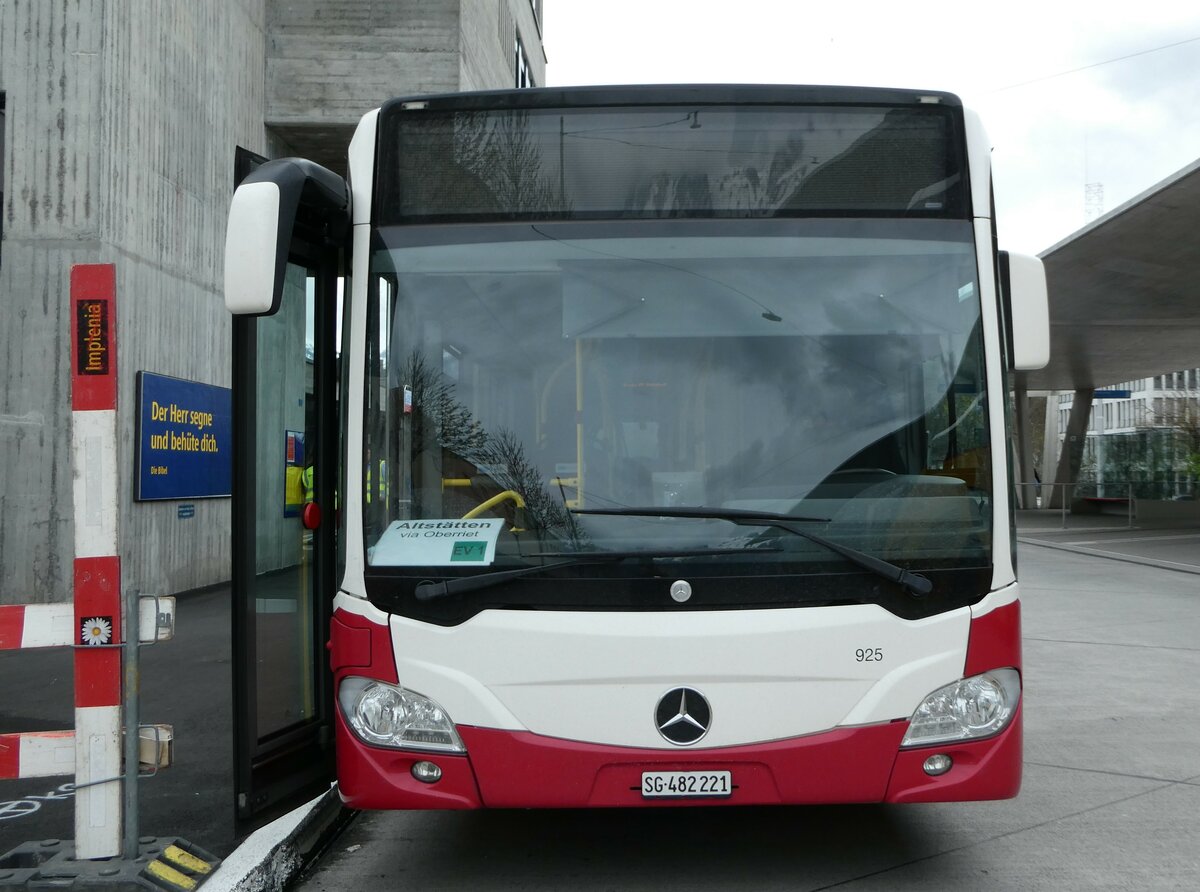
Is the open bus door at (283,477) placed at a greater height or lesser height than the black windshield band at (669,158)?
lesser

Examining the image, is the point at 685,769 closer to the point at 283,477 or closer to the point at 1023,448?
the point at 283,477

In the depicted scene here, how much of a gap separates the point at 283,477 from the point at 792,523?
196 cm

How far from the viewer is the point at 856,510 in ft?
13.9

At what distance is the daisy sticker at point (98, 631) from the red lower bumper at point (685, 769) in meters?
1.20

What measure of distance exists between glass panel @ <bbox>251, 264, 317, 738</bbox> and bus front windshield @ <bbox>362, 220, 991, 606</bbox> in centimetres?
57

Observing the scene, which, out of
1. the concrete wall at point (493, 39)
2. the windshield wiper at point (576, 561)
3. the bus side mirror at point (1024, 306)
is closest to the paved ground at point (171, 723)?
the windshield wiper at point (576, 561)

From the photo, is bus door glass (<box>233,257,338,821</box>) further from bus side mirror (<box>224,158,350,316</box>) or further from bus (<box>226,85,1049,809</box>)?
bus side mirror (<box>224,158,350,316</box>)

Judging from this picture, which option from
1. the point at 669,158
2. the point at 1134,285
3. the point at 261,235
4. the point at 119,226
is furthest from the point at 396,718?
the point at 1134,285

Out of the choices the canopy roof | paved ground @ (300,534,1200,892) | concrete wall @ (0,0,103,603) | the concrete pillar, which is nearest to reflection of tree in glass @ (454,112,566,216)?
paved ground @ (300,534,1200,892)

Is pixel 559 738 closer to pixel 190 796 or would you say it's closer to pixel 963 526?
pixel 963 526

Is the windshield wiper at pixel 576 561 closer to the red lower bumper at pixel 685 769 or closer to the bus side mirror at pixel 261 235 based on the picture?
the red lower bumper at pixel 685 769

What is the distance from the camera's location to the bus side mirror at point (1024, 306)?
456 cm

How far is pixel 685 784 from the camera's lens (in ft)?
13.5

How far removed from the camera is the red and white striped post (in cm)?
450
